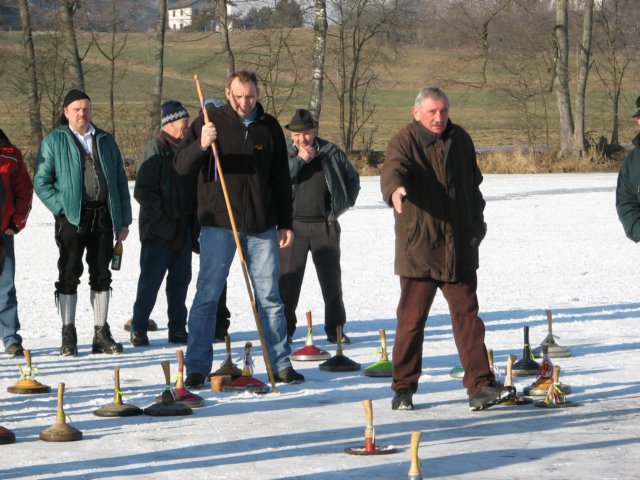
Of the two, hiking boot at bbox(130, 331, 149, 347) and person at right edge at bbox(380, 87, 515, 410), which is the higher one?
person at right edge at bbox(380, 87, 515, 410)

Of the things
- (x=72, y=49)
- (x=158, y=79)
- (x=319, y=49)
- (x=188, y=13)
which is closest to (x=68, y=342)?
(x=319, y=49)

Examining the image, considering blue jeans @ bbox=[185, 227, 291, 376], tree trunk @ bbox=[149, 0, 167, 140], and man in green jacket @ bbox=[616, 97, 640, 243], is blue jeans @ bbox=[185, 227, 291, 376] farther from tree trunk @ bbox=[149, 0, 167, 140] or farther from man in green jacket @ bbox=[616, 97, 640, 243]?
tree trunk @ bbox=[149, 0, 167, 140]

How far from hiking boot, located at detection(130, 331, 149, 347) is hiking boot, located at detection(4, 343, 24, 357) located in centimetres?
98

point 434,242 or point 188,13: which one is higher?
point 188,13

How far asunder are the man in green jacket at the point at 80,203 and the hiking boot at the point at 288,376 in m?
1.92

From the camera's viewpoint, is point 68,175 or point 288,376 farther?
point 68,175

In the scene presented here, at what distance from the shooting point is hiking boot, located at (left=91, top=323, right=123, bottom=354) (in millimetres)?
10312

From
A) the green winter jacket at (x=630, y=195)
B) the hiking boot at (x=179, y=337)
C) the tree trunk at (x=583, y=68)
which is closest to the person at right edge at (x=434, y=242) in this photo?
the green winter jacket at (x=630, y=195)

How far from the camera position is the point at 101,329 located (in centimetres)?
1035

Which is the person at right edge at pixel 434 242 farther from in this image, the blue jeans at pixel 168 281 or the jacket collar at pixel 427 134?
the blue jeans at pixel 168 281

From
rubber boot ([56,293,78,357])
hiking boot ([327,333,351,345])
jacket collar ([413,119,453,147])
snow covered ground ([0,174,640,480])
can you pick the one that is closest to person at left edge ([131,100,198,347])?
snow covered ground ([0,174,640,480])

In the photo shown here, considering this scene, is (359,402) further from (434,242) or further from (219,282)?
(219,282)

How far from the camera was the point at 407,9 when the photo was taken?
142 ft

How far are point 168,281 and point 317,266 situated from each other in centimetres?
132
